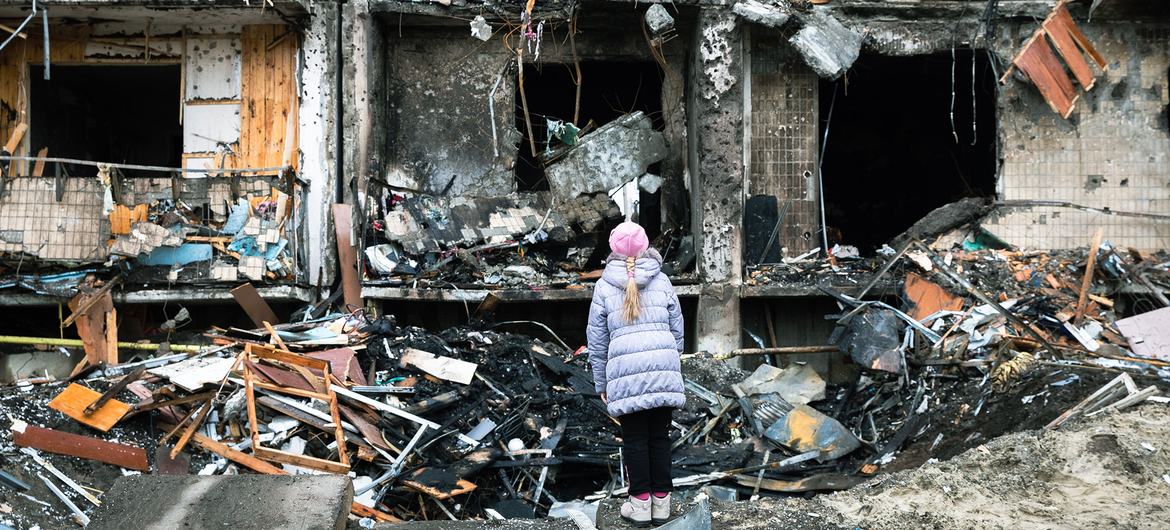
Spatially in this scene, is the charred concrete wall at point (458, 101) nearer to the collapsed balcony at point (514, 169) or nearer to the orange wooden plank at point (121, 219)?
the collapsed balcony at point (514, 169)

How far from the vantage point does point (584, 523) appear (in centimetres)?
534

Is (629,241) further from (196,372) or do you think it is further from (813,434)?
(196,372)

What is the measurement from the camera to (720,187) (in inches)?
460

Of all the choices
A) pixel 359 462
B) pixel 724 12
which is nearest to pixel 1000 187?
pixel 724 12

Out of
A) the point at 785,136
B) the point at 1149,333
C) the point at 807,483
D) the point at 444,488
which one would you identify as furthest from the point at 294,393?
the point at 1149,333

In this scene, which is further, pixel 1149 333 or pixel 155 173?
pixel 155 173

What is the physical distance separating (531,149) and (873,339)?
206 inches

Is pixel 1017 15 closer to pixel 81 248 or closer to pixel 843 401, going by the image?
pixel 843 401

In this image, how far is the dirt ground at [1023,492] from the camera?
16.5ft

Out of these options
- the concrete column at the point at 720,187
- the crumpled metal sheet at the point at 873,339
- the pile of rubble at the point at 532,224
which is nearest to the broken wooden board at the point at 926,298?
the crumpled metal sheet at the point at 873,339

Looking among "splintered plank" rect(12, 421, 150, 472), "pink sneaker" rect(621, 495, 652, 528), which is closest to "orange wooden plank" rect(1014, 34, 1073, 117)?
"pink sneaker" rect(621, 495, 652, 528)

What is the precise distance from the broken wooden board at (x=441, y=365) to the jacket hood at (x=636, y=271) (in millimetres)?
3909

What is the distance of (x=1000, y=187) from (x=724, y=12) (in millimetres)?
4113

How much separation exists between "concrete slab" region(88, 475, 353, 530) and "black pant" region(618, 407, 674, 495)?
1.54 metres
